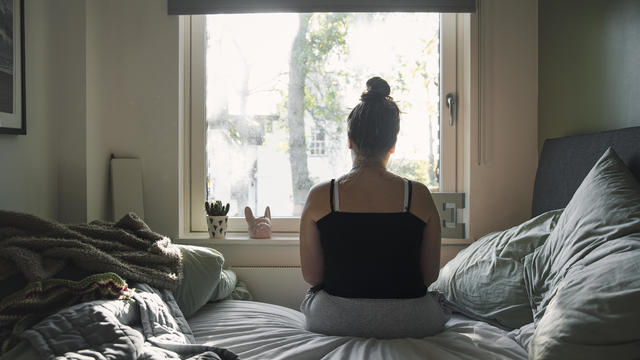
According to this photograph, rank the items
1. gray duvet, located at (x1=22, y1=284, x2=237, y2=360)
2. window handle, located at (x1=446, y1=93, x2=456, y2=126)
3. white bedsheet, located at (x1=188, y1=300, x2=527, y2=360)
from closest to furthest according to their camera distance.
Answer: gray duvet, located at (x1=22, y1=284, x2=237, y2=360)
white bedsheet, located at (x1=188, y1=300, x2=527, y2=360)
window handle, located at (x1=446, y1=93, x2=456, y2=126)

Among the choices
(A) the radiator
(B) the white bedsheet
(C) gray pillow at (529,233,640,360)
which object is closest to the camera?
(C) gray pillow at (529,233,640,360)

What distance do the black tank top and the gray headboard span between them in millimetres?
713

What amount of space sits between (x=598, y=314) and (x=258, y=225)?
1.74m

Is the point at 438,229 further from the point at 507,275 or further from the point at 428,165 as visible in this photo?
the point at 428,165

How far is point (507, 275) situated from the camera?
67.8 inches

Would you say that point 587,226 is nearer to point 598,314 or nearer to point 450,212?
point 598,314

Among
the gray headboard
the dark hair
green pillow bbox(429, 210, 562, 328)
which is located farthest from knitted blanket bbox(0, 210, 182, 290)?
the gray headboard

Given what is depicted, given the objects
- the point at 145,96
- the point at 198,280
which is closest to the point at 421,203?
the point at 198,280

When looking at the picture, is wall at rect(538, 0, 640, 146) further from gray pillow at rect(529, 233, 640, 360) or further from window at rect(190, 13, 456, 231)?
gray pillow at rect(529, 233, 640, 360)

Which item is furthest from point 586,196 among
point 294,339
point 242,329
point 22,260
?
point 22,260

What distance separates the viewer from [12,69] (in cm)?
202

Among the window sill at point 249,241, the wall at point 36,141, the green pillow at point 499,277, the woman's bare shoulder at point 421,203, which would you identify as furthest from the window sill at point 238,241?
the woman's bare shoulder at point 421,203

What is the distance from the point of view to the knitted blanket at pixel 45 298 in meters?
1.29

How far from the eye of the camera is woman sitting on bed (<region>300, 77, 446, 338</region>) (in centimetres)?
162
